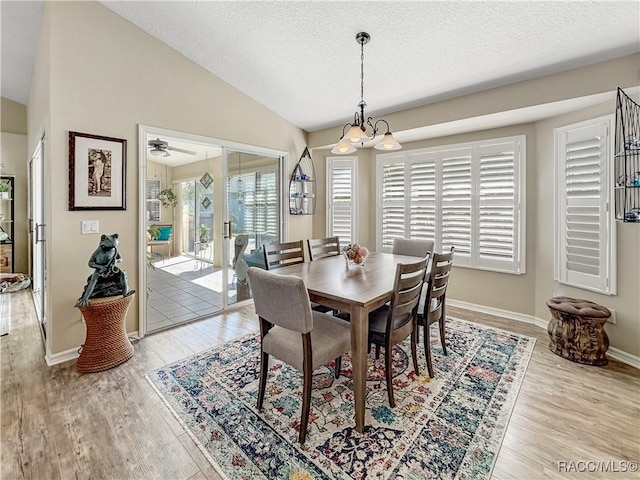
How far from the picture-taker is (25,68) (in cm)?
412

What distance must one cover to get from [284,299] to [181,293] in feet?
11.8

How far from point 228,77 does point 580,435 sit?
4541 millimetres

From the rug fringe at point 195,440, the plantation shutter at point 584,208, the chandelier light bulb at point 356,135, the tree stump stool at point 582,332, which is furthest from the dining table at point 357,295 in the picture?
the plantation shutter at point 584,208

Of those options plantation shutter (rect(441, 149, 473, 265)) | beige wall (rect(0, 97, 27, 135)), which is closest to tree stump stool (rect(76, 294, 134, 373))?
plantation shutter (rect(441, 149, 473, 265))

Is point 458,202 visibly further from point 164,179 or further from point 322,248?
point 164,179

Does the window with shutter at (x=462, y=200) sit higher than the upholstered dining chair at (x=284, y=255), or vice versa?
the window with shutter at (x=462, y=200)

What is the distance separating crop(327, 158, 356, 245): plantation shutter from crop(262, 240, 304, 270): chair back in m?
1.77

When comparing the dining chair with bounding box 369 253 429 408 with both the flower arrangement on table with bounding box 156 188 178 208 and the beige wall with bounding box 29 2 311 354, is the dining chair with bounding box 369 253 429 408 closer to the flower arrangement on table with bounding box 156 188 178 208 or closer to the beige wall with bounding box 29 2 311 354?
the beige wall with bounding box 29 2 311 354

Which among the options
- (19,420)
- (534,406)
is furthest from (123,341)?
(534,406)

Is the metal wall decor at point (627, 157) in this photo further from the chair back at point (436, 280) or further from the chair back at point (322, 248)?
the chair back at point (322, 248)

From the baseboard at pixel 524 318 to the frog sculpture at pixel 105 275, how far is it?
3971 mm

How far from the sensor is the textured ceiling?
225 centimetres

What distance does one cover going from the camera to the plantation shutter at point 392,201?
4.52 metres

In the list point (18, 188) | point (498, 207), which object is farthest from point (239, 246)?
point (18, 188)
